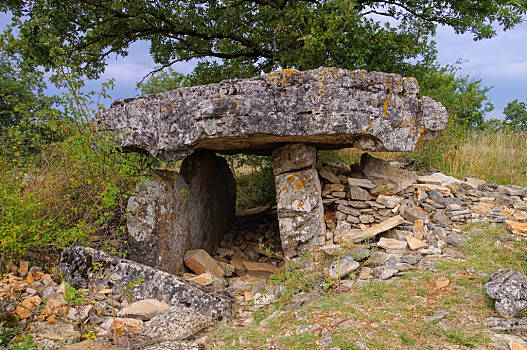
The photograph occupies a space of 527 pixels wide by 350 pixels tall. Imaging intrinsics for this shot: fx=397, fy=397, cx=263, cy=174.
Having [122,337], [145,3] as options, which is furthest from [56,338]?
[145,3]

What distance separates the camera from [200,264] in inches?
209

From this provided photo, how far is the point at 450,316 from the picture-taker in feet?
10.2

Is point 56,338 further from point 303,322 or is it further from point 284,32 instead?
point 284,32

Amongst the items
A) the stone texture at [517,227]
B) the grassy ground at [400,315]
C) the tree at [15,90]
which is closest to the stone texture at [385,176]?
the stone texture at [517,227]

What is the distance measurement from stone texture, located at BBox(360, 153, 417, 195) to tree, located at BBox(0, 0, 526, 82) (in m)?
2.06

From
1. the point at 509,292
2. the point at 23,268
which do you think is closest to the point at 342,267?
the point at 509,292

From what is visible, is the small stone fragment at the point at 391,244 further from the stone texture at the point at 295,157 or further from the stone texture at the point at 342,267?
the stone texture at the point at 295,157

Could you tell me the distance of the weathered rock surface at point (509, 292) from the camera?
3.04m

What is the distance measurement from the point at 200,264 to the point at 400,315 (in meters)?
2.86

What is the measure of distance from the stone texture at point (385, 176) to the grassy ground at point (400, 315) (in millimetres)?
1547

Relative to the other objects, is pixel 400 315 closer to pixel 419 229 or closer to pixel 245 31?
pixel 419 229

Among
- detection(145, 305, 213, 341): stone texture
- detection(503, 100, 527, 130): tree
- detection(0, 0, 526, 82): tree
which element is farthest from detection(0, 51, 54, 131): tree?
detection(503, 100, 527, 130): tree

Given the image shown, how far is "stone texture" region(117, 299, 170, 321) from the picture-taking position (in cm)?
353

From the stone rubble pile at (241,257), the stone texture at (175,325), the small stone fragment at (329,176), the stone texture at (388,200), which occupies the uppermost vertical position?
the small stone fragment at (329,176)
